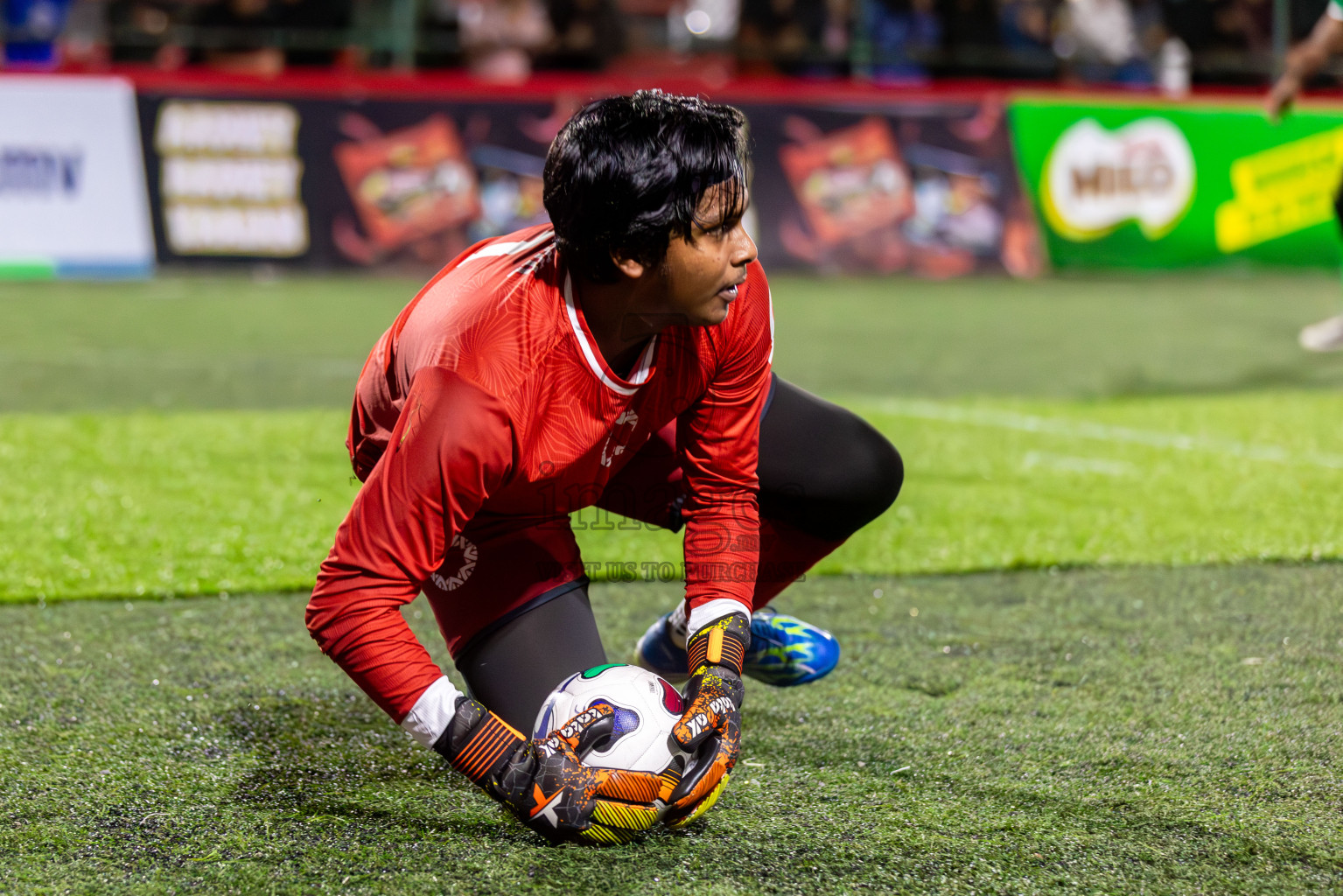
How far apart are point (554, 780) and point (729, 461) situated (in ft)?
2.64

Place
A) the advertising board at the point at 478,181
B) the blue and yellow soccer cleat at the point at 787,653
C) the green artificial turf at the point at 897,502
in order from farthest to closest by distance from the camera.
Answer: the advertising board at the point at 478,181 < the green artificial turf at the point at 897,502 < the blue and yellow soccer cleat at the point at 787,653

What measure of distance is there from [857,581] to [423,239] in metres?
8.24

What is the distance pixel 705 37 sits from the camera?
527 inches

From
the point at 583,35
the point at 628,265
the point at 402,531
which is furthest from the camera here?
the point at 583,35

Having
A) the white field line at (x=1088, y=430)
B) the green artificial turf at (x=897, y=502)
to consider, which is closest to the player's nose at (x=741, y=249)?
the green artificial turf at (x=897, y=502)

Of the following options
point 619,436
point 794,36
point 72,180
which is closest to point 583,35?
point 794,36

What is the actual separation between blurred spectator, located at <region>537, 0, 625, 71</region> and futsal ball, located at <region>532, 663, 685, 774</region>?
1056 cm

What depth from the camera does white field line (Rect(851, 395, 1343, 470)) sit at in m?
5.70

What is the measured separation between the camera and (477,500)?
223 centimetres

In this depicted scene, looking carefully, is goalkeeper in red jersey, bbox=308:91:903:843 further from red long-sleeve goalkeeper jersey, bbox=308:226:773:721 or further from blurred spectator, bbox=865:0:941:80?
blurred spectator, bbox=865:0:941:80

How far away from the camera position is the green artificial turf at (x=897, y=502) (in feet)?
13.9

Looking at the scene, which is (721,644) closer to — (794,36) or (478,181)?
(478,181)

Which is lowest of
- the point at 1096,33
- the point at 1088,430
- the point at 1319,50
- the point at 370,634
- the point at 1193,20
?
the point at 1088,430

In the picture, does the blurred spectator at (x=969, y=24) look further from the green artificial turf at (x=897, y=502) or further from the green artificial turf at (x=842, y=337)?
the green artificial turf at (x=897, y=502)
